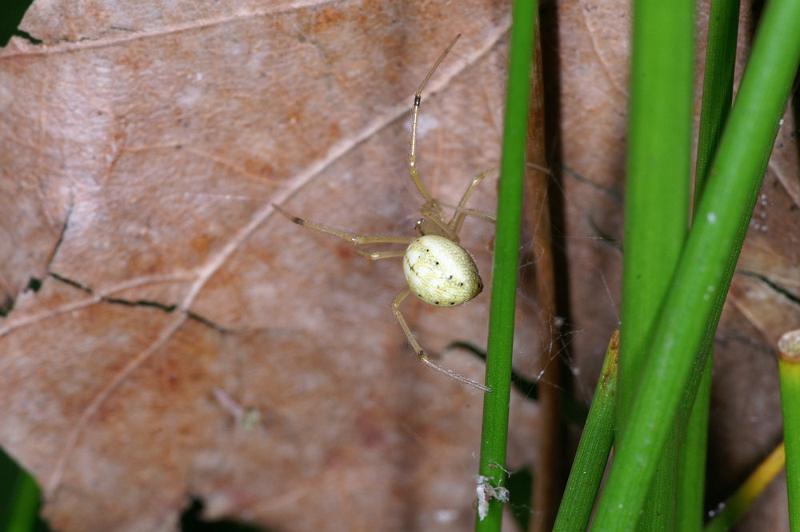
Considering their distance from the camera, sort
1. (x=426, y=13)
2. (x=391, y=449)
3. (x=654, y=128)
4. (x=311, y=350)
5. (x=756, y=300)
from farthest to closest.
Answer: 1. (x=391, y=449)
2. (x=311, y=350)
3. (x=756, y=300)
4. (x=426, y=13)
5. (x=654, y=128)

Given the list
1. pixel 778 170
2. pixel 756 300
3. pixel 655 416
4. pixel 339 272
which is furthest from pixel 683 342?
pixel 339 272

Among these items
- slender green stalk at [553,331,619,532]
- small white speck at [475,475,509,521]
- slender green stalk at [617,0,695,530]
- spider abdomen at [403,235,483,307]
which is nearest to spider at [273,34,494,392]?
spider abdomen at [403,235,483,307]

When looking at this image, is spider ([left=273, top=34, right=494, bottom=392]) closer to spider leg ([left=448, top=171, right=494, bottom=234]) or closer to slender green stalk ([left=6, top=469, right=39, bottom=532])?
spider leg ([left=448, top=171, right=494, bottom=234])

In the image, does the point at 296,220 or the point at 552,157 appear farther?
the point at 296,220

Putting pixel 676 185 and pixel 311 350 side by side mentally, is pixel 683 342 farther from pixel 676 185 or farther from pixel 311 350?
pixel 311 350

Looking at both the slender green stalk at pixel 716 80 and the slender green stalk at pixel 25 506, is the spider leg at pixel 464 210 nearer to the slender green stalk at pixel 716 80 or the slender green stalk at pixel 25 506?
the slender green stalk at pixel 716 80

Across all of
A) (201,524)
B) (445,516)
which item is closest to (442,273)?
(445,516)
